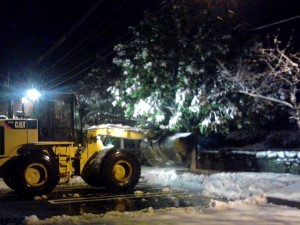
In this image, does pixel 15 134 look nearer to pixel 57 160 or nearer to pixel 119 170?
pixel 57 160

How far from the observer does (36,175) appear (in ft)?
49.3

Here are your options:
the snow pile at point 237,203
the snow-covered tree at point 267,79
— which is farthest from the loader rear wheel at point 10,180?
the snow-covered tree at point 267,79

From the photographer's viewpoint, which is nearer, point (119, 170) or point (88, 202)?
point (88, 202)

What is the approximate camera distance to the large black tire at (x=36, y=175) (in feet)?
48.1

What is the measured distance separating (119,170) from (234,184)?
12.6 feet

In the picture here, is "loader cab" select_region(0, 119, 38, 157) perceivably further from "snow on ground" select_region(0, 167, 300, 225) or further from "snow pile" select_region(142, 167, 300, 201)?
"snow pile" select_region(142, 167, 300, 201)

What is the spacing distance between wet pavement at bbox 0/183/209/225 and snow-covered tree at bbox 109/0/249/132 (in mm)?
5869

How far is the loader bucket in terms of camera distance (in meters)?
18.9

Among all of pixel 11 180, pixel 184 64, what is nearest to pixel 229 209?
pixel 11 180

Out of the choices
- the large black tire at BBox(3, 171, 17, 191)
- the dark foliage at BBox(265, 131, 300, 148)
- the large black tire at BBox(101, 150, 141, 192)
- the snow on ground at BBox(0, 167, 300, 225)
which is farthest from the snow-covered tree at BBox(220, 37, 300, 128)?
the large black tire at BBox(3, 171, 17, 191)

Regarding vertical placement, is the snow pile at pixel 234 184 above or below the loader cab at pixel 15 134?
below

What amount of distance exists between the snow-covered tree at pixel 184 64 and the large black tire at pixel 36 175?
7.60 m

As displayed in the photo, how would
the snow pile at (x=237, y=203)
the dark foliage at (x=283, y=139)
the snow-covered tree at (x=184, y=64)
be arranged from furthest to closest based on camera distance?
the dark foliage at (x=283, y=139) < the snow-covered tree at (x=184, y=64) < the snow pile at (x=237, y=203)

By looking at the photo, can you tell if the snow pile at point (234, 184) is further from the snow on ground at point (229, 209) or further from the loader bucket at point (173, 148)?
the loader bucket at point (173, 148)
